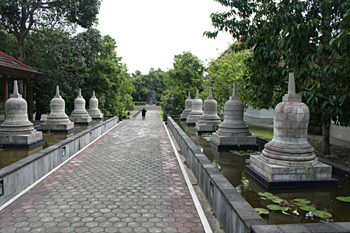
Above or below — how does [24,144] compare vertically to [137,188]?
above

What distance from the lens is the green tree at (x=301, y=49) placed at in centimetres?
751

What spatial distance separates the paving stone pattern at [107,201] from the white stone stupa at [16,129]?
2.35 meters

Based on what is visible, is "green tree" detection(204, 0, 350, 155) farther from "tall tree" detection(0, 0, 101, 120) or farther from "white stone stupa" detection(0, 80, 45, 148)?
"tall tree" detection(0, 0, 101, 120)

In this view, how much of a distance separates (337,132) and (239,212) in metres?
13.8

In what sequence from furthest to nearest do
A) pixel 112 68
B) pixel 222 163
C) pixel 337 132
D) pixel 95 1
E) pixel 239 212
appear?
pixel 112 68
pixel 95 1
pixel 337 132
pixel 222 163
pixel 239 212

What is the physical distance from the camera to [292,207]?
5102mm

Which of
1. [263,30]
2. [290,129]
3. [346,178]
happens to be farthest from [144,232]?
[263,30]

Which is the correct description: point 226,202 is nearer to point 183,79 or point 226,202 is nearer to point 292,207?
point 292,207

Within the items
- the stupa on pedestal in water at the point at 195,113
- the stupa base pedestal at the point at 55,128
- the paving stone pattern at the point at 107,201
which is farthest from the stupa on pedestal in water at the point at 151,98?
the paving stone pattern at the point at 107,201

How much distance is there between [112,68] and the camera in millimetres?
28812

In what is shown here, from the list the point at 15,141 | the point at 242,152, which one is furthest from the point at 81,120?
the point at 242,152

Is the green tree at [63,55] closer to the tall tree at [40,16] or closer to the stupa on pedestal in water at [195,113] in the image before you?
the tall tree at [40,16]

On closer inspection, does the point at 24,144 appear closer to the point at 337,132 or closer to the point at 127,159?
the point at 127,159

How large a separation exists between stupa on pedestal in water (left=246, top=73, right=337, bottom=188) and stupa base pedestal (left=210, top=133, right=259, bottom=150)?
148 inches
